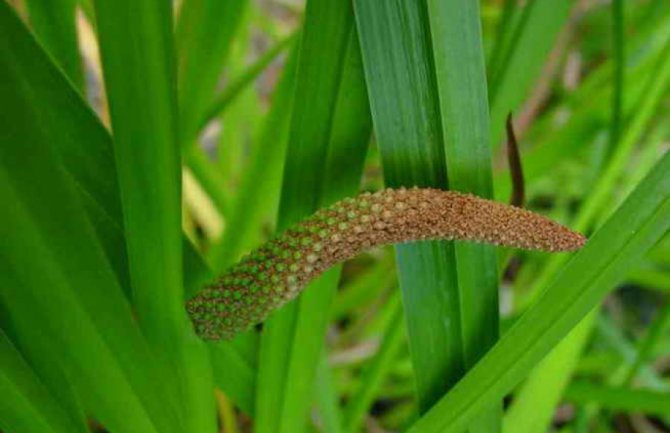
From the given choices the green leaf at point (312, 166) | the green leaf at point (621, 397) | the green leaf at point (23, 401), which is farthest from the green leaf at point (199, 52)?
the green leaf at point (621, 397)

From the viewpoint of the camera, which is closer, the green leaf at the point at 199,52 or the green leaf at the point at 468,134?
the green leaf at the point at 468,134

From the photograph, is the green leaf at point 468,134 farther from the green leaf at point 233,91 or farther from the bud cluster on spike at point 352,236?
the green leaf at point 233,91

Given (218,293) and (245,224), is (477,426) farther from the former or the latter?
(245,224)

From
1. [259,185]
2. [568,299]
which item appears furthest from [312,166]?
[259,185]

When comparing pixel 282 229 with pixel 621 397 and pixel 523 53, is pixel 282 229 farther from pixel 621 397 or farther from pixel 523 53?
pixel 621 397

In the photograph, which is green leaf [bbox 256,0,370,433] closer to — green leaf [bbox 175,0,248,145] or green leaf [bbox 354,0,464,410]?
green leaf [bbox 354,0,464,410]

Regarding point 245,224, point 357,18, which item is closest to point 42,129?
point 357,18

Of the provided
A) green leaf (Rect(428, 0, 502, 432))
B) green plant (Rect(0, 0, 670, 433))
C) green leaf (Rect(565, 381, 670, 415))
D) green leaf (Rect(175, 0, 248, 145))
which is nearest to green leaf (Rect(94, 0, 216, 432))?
green plant (Rect(0, 0, 670, 433))

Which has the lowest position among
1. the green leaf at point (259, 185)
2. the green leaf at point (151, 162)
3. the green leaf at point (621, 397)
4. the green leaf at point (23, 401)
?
the green leaf at point (621, 397)
